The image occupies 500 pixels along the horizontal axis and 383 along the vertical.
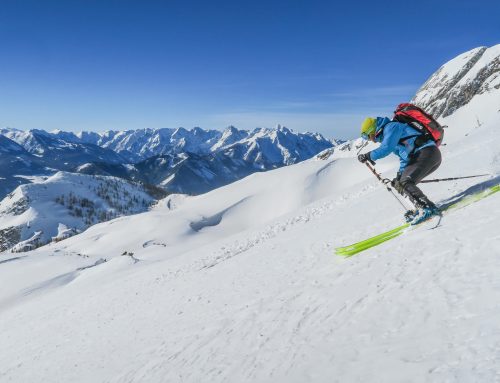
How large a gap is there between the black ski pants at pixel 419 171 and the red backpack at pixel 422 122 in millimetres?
378

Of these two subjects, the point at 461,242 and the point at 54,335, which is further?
the point at 54,335

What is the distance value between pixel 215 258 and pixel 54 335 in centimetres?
928

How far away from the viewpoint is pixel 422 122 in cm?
1061

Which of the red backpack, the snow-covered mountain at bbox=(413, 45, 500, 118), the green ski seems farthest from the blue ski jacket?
the snow-covered mountain at bbox=(413, 45, 500, 118)

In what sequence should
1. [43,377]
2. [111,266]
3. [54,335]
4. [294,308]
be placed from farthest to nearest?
1. [111,266]
2. [54,335]
3. [43,377]
4. [294,308]

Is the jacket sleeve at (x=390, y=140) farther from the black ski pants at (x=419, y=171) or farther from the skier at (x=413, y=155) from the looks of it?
the black ski pants at (x=419, y=171)

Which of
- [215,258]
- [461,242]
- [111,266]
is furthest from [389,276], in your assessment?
[111,266]

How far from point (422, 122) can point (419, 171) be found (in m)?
1.41

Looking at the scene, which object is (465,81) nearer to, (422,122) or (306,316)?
(422,122)

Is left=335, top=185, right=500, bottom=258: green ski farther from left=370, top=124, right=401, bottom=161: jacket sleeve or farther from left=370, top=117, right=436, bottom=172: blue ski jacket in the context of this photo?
left=370, top=124, right=401, bottom=161: jacket sleeve

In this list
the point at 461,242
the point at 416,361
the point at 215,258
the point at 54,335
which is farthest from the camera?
the point at 215,258

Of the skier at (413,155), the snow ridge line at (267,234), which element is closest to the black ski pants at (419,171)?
the skier at (413,155)

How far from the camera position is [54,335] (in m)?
17.9

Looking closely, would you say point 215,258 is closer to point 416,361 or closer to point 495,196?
point 495,196
